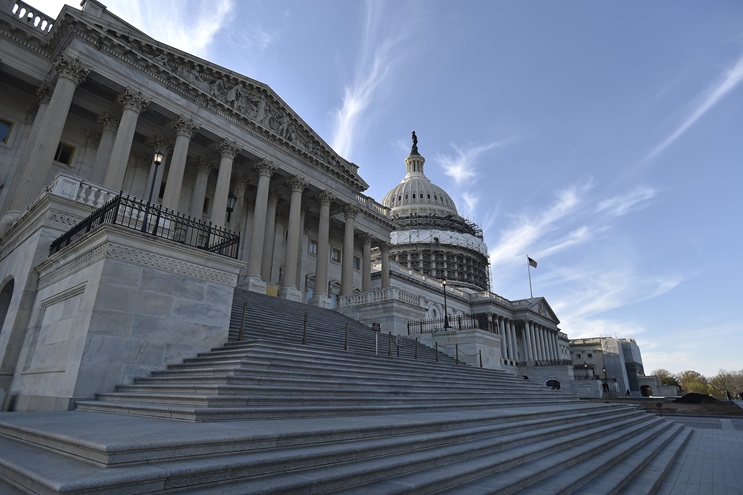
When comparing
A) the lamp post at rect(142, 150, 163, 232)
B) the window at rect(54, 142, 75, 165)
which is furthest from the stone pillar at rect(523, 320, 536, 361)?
the lamp post at rect(142, 150, 163, 232)

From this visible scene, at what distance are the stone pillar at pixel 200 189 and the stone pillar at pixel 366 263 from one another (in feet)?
50.5

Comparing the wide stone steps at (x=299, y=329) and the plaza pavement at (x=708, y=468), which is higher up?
the wide stone steps at (x=299, y=329)

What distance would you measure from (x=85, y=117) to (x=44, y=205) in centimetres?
1385

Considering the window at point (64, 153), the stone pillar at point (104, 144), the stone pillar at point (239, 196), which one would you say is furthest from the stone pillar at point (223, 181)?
the window at point (64, 153)

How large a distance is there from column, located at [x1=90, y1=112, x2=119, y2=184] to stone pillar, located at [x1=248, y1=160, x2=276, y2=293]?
338 inches

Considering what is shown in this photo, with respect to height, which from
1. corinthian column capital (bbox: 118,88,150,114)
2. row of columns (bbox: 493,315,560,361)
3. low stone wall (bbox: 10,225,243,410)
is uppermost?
corinthian column capital (bbox: 118,88,150,114)

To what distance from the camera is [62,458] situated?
416cm

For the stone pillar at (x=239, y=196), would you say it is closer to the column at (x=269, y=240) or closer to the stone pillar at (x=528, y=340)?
the column at (x=269, y=240)

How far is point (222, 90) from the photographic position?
2680 cm

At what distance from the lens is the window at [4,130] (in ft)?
70.2

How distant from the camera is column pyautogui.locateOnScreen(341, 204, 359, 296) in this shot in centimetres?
3199

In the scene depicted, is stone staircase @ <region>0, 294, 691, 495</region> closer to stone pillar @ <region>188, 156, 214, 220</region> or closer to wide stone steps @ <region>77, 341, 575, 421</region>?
wide stone steps @ <region>77, 341, 575, 421</region>

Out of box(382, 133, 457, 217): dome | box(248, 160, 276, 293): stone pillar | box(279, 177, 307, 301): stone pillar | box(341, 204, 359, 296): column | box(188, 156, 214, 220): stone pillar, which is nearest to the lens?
box(248, 160, 276, 293): stone pillar

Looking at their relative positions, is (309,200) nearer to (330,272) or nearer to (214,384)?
(330,272)
